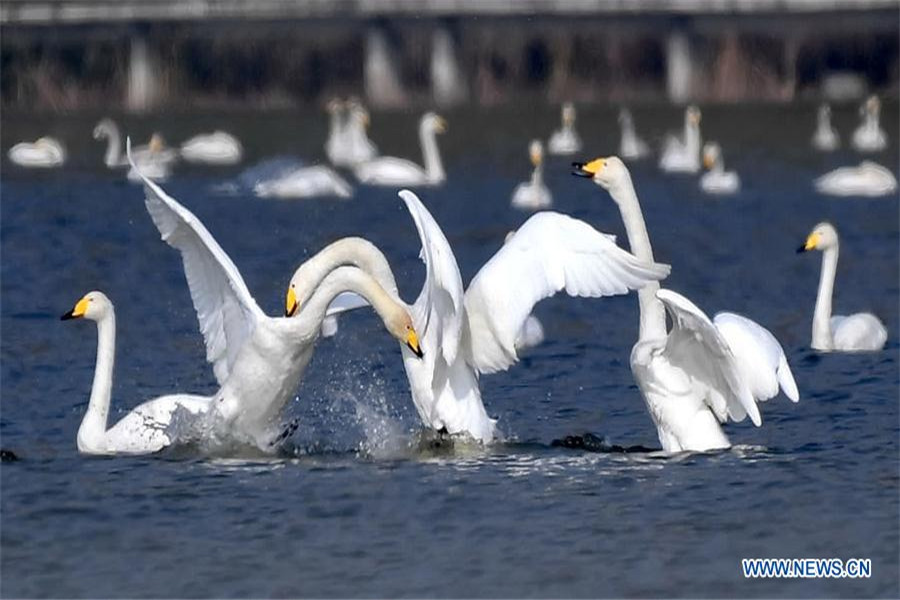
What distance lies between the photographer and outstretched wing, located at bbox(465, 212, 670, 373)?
34.3 feet

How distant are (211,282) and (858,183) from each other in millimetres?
15747

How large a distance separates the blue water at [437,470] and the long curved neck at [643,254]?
1.99ft

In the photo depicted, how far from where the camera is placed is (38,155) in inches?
1184

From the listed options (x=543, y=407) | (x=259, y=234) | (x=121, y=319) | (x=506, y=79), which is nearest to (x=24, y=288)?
(x=121, y=319)

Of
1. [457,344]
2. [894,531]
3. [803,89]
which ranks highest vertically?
[803,89]

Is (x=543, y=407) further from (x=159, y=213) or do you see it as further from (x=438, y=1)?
(x=438, y=1)

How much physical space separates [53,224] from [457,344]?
13490 mm

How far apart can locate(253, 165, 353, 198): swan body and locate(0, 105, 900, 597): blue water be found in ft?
16.4

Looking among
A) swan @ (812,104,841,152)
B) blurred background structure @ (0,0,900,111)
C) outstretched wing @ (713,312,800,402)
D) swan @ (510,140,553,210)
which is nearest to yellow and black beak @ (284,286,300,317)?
outstretched wing @ (713,312,800,402)

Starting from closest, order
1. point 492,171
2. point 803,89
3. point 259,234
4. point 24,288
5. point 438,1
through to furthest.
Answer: point 24,288 < point 259,234 < point 492,171 < point 438,1 < point 803,89

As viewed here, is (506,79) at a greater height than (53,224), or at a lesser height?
greater

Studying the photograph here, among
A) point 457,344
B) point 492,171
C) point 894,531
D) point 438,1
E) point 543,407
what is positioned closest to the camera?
point 894,531

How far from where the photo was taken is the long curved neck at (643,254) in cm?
1077

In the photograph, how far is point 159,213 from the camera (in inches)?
429
